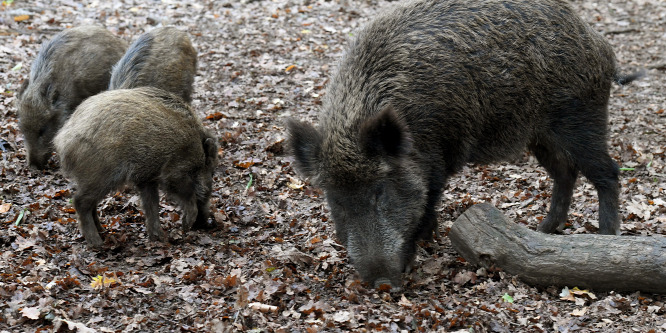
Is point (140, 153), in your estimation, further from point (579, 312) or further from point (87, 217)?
point (579, 312)

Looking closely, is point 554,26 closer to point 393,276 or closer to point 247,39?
point 393,276

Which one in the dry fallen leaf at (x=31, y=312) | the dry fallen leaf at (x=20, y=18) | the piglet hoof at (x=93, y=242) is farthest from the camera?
the dry fallen leaf at (x=20, y=18)

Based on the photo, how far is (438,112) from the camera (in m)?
5.77

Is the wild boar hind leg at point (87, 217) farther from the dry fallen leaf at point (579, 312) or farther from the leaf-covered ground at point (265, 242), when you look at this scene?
the dry fallen leaf at point (579, 312)

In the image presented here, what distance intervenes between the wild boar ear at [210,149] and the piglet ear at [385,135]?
204cm

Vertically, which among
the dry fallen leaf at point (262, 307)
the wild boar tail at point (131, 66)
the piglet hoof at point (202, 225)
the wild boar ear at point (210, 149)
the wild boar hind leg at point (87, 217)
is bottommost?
the piglet hoof at point (202, 225)

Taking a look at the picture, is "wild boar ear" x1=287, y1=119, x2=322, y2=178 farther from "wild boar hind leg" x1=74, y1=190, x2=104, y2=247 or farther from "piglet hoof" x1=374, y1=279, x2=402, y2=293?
"wild boar hind leg" x1=74, y1=190, x2=104, y2=247

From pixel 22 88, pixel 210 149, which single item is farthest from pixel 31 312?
pixel 22 88

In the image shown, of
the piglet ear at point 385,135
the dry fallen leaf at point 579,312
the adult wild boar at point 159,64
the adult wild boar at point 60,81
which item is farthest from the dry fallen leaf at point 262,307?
the adult wild boar at point 60,81

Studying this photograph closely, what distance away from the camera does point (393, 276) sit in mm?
5316

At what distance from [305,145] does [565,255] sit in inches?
87.1

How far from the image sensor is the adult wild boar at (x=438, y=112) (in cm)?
537

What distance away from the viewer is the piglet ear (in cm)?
514

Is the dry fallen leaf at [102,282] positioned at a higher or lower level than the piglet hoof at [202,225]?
higher
